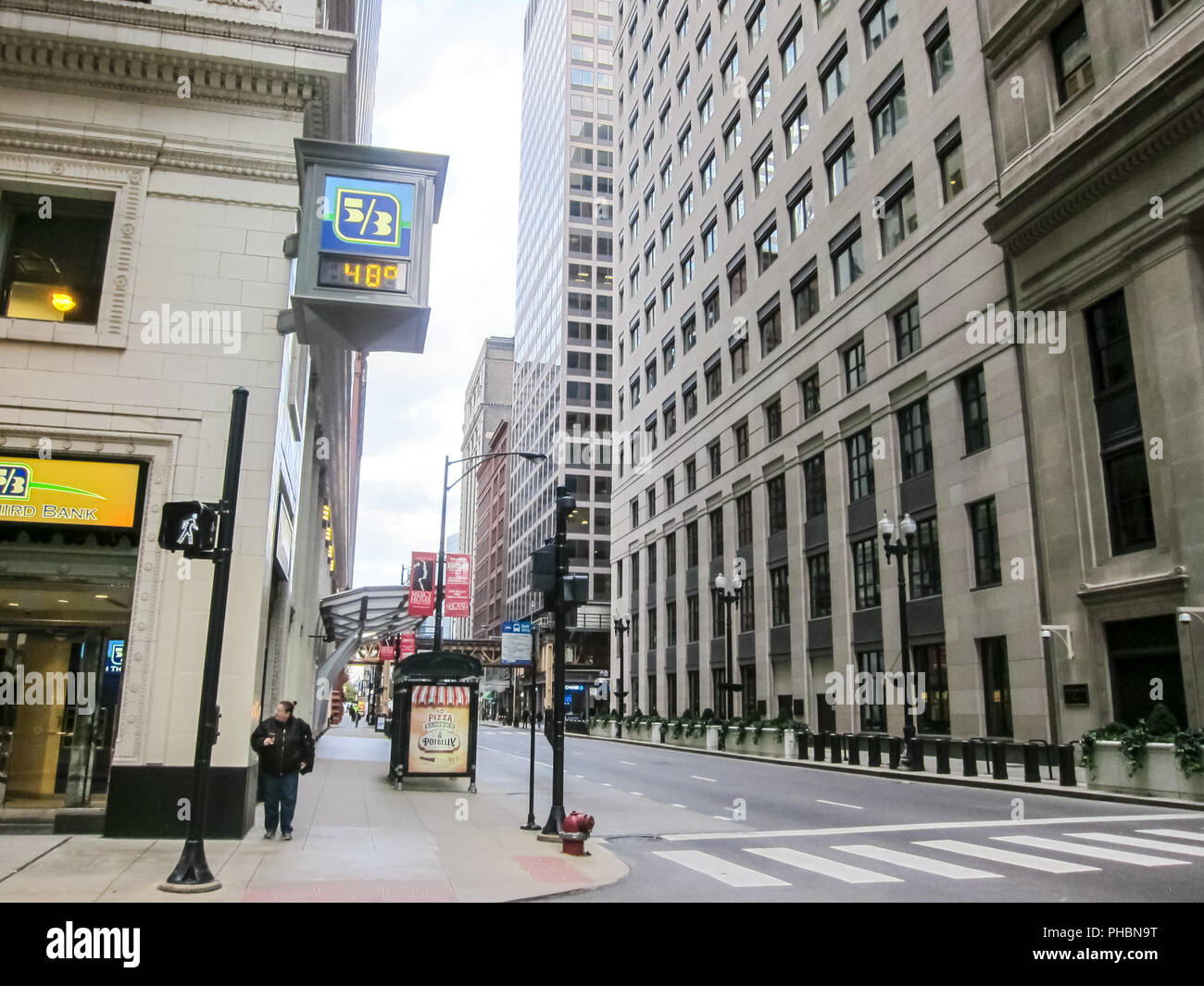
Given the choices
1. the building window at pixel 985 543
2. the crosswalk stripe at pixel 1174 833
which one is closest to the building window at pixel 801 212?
the building window at pixel 985 543

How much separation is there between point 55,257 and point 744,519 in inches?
1624

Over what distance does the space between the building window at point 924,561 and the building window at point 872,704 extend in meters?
3.65

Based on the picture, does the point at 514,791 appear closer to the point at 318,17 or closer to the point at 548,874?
the point at 548,874

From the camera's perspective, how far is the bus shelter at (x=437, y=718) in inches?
779

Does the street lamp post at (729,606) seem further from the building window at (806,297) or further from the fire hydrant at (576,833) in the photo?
the fire hydrant at (576,833)

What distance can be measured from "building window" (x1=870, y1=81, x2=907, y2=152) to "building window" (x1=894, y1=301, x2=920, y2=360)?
24.5 ft

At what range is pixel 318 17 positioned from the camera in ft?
52.5

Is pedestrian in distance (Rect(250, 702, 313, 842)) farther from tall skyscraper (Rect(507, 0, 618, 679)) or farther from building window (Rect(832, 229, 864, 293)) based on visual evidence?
tall skyscraper (Rect(507, 0, 618, 679))

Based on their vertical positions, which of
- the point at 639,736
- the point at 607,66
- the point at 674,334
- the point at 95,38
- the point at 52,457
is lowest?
the point at 639,736

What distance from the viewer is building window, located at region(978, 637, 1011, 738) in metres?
29.6
